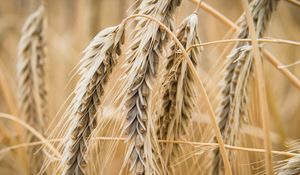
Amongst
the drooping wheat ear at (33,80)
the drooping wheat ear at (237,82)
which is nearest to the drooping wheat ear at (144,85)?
the drooping wheat ear at (237,82)

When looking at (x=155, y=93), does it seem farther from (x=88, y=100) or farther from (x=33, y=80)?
(x=33, y=80)

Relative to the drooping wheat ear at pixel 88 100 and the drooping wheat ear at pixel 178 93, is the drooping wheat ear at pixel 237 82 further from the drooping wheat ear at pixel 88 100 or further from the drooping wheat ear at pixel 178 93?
the drooping wheat ear at pixel 88 100

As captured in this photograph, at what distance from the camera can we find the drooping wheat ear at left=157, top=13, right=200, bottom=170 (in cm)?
83

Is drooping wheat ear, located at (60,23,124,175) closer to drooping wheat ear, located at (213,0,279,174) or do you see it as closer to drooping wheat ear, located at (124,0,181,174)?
drooping wheat ear, located at (124,0,181,174)

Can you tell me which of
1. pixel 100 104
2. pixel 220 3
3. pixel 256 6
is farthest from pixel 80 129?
pixel 220 3

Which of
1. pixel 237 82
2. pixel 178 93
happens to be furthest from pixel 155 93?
pixel 237 82

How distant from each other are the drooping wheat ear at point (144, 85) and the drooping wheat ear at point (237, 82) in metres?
0.21

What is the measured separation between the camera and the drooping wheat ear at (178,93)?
0.83 metres

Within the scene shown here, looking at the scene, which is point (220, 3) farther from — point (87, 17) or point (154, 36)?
point (154, 36)

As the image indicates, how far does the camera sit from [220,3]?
11.0 feet

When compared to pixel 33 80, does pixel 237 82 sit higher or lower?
lower

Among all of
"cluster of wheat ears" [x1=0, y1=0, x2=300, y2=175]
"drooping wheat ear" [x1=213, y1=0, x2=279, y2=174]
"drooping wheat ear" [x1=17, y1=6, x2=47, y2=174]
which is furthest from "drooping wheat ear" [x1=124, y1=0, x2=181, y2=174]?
"drooping wheat ear" [x1=17, y1=6, x2=47, y2=174]

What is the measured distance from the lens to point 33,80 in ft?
4.37

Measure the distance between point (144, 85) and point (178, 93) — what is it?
87 mm
